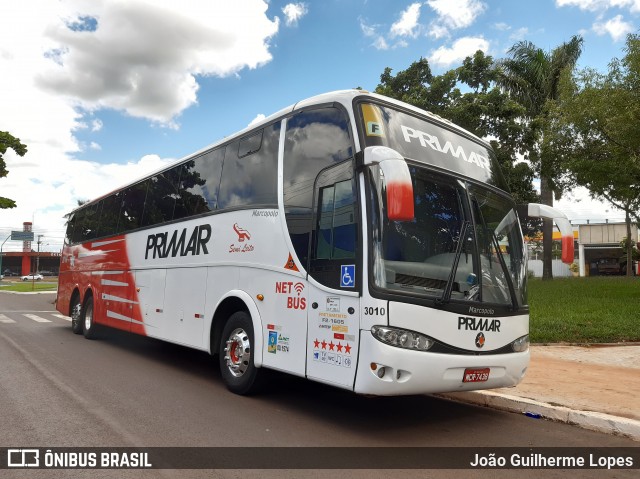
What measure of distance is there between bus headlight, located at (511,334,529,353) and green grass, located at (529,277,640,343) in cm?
588

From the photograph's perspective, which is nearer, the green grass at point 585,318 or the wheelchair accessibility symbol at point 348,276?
the wheelchair accessibility symbol at point 348,276

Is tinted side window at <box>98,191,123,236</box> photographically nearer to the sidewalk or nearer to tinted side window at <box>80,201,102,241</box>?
tinted side window at <box>80,201,102,241</box>

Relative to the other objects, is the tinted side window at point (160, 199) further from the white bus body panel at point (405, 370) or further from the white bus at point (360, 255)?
the white bus body panel at point (405, 370)

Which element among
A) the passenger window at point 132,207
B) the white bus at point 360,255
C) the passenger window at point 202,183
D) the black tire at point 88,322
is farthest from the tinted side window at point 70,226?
the white bus at point 360,255

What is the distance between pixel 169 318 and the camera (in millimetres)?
8352

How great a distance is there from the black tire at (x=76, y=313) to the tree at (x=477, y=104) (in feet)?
43.0

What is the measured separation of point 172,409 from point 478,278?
3.64 metres

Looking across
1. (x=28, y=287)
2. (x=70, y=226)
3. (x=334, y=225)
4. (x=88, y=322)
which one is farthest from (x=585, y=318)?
(x=28, y=287)

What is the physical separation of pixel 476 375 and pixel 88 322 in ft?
33.5

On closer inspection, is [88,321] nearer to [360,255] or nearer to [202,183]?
[202,183]

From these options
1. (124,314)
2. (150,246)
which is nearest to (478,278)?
(150,246)

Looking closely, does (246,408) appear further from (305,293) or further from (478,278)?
(478,278)

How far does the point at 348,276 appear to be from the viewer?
5.04m

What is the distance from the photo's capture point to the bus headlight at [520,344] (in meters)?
5.65
